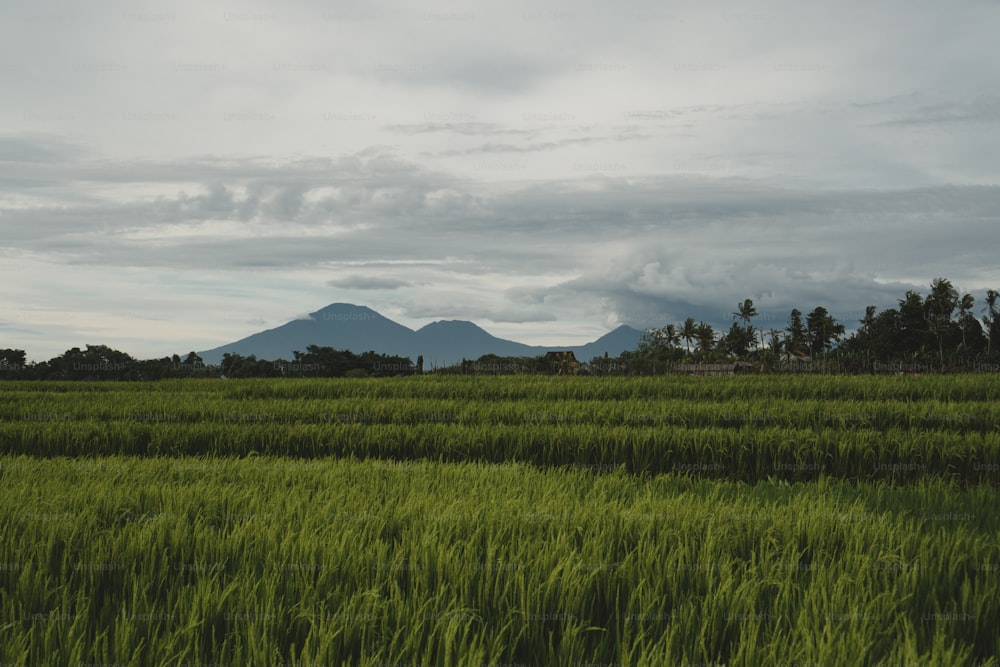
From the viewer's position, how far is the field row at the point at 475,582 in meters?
2.67

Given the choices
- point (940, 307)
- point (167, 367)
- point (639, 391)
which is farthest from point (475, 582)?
point (940, 307)

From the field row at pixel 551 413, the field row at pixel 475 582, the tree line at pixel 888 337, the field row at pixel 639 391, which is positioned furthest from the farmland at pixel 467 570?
the tree line at pixel 888 337

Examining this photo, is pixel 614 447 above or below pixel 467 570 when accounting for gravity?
below

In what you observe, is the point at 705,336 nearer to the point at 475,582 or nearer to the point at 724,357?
the point at 724,357

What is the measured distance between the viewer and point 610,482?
6582mm

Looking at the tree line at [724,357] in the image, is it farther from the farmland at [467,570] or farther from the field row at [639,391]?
the farmland at [467,570]

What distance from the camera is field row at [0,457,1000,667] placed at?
2.67 metres

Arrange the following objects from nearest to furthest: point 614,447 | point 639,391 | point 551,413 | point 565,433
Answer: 1. point 614,447
2. point 565,433
3. point 551,413
4. point 639,391

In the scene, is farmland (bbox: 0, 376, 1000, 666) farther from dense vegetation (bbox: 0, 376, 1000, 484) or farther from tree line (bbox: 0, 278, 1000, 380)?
tree line (bbox: 0, 278, 1000, 380)

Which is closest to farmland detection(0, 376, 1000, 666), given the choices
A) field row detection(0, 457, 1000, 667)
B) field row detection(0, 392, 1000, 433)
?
field row detection(0, 457, 1000, 667)

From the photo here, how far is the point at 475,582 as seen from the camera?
3.31 metres

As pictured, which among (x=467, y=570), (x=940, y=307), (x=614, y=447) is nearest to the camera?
(x=467, y=570)

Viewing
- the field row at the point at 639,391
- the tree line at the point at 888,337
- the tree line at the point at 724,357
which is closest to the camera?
the field row at the point at 639,391

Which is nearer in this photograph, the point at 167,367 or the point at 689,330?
the point at 167,367
